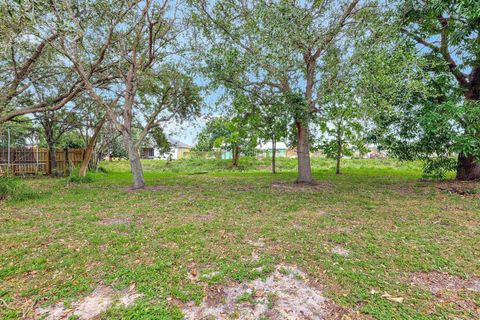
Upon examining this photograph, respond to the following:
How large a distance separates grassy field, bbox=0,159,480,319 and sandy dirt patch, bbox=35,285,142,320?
0.22 ft

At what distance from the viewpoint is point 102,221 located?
4.94 metres

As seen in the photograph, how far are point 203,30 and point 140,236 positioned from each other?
7.16 meters

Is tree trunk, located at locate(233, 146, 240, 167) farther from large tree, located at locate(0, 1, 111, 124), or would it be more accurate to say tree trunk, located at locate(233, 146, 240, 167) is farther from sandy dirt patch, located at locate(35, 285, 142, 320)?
sandy dirt patch, located at locate(35, 285, 142, 320)

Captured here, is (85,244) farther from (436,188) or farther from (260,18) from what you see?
(436,188)

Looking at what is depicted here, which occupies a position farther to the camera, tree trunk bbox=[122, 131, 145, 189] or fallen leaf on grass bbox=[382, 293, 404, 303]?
tree trunk bbox=[122, 131, 145, 189]

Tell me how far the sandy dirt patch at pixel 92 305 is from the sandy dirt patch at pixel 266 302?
611 millimetres

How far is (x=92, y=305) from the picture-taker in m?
2.35

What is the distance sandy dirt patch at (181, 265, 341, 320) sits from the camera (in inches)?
88.5

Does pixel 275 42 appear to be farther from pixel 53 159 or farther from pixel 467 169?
pixel 53 159

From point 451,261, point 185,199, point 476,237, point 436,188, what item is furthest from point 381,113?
point 185,199

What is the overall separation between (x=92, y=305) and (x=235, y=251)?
174 cm

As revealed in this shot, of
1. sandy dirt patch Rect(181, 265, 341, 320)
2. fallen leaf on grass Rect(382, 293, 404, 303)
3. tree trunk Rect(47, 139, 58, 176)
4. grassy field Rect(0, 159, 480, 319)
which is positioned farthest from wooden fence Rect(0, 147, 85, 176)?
fallen leaf on grass Rect(382, 293, 404, 303)

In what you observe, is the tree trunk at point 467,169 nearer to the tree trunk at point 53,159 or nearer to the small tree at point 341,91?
the small tree at point 341,91

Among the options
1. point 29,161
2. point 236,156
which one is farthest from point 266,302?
point 236,156
